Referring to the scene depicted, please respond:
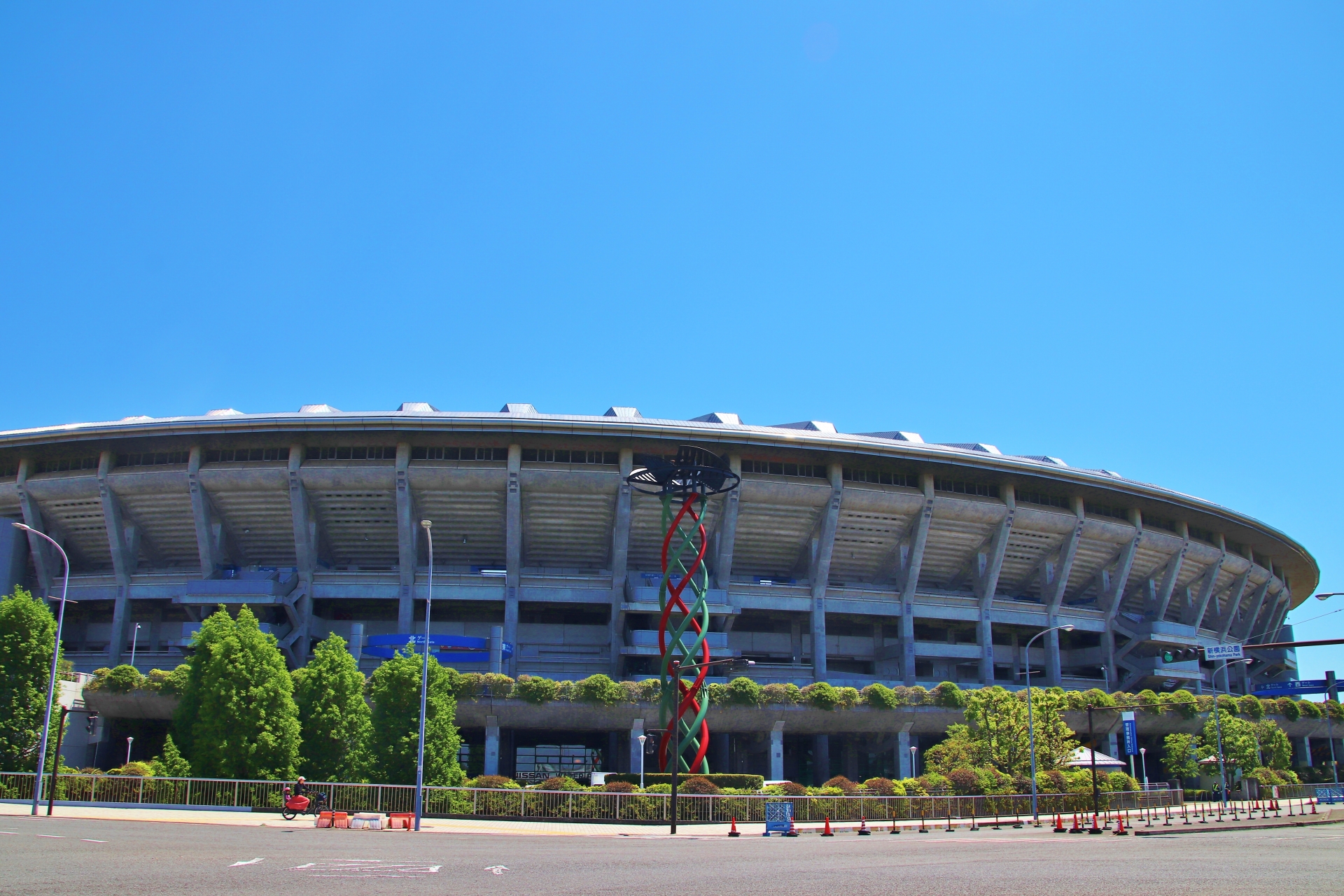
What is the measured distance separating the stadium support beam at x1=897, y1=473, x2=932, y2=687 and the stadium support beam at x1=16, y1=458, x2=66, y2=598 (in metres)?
56.1

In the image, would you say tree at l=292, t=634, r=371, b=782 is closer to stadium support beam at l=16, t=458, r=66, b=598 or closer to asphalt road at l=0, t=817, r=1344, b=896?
asphalt road at l=0, t=817, r=1344, b=896

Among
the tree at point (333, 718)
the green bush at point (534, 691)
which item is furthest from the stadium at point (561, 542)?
the tree at point (333, 718)

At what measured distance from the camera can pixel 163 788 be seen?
112 feet

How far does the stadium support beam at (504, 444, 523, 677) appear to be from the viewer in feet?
194

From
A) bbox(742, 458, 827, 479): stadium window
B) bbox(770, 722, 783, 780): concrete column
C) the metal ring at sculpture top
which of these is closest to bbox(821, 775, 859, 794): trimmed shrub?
bbox(770, 722, 783, 780): concrete column

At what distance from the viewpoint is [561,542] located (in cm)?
6488

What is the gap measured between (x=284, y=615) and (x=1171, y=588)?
64.2m

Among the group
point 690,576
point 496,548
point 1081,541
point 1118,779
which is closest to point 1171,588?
point 1081,541

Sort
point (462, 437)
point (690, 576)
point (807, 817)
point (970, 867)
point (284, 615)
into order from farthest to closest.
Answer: point (284, 615) < point (462, 437) < point (690, 576) < point (807, 817) < point (970, 867)

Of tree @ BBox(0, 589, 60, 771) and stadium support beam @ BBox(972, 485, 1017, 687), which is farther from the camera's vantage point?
stadium support beam @ BBox(972, 485, 1017, 687)

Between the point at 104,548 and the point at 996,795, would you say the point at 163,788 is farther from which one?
the point at 104,548

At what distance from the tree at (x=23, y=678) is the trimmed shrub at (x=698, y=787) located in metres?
23.9

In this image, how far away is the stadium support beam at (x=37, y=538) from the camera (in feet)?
201

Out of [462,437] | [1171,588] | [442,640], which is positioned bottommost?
[442,640]
